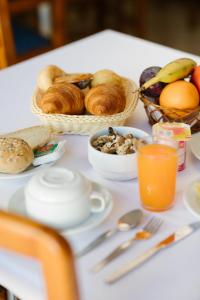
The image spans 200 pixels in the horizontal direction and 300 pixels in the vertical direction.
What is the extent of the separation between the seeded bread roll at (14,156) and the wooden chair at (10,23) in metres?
0.90

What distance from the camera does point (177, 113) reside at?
1312mm

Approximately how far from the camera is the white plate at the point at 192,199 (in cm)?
112

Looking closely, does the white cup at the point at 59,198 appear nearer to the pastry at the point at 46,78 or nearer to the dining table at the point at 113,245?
the dining table at the point at 113,245

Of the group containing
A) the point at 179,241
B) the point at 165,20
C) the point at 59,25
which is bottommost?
the point at 165,20

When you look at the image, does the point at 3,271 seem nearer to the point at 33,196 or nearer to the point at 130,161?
the point at 33,196

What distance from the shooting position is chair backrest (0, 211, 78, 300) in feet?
2.41

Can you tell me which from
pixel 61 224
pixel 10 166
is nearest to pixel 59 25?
pixel 10 166

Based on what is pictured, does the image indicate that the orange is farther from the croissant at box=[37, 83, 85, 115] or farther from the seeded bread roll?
the seeded bread roll

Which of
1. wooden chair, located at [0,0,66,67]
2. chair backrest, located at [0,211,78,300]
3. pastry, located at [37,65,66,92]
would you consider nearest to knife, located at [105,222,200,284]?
chair backrest, located at [0,211,78,300]

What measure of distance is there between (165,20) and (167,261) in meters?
3.65

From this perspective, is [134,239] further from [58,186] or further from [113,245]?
[58,186]

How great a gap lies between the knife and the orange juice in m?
0.08

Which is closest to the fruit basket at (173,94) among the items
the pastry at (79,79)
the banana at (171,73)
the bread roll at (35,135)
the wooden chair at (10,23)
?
the banana at (171,73)

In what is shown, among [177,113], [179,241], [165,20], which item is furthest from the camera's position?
[165,20]
